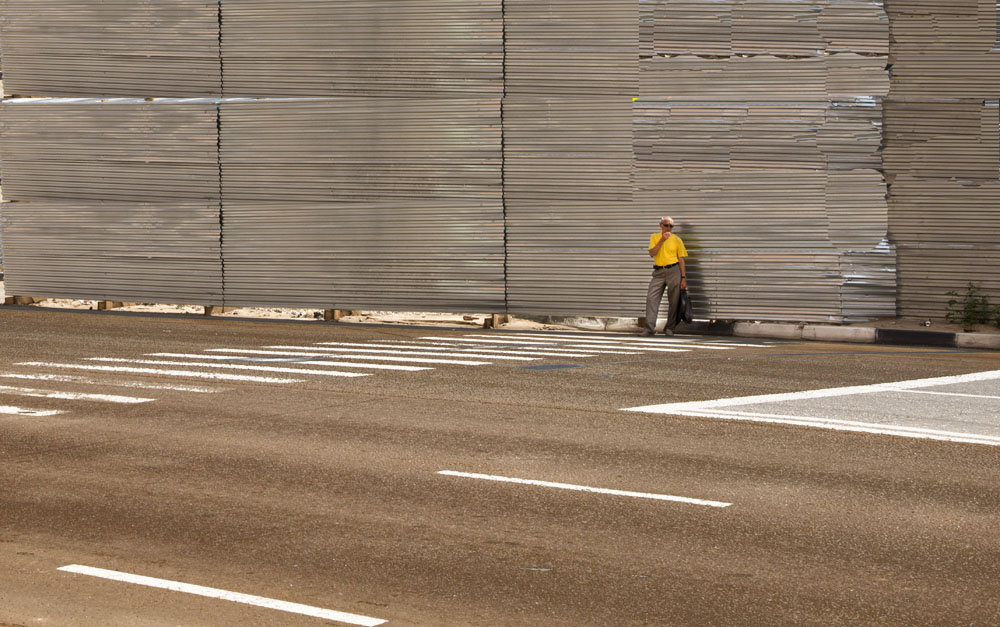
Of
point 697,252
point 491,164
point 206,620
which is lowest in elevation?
point 206,620

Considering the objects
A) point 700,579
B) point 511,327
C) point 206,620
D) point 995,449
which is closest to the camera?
point 206,620

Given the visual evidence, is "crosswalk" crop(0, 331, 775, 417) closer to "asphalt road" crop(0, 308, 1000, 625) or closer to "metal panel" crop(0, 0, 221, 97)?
"asphalt road" crop(0, 308, 1000, 625)

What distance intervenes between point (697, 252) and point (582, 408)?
9582 mm

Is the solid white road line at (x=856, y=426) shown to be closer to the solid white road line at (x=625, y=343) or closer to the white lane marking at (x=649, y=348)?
the white lane marking at (x=649, y=348)

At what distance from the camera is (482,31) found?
21.0m

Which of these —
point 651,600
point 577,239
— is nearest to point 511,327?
point 577,239

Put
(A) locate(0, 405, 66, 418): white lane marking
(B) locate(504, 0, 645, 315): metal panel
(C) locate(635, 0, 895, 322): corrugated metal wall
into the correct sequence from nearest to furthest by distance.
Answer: (A) locate(0, 405, 66, 418): white lane marking, (C) locate(635, 0, 895, 322): corrugated metal wall, (B) locate(504, 0, 645, 315): metal panel

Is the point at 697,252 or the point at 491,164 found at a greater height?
the point at 491,164

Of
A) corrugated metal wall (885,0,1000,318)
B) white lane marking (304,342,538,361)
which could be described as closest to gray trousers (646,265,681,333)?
corrugated metal wall (885,0,1000,318)

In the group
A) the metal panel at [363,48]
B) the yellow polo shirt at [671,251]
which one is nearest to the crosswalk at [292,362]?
the yellow polo shirt at [671,251]

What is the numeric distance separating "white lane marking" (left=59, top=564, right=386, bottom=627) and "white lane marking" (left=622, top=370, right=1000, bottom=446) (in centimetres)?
553

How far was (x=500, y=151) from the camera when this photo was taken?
68.5 ft

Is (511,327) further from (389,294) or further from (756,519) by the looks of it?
(756,519)

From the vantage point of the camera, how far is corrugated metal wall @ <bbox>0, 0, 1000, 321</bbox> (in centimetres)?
1969
